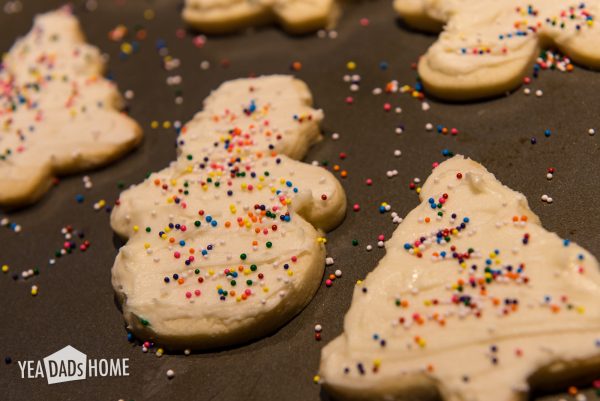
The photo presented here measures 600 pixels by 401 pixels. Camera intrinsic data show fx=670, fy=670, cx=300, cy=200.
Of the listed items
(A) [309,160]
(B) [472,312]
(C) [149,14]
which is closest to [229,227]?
(A) [309,160]

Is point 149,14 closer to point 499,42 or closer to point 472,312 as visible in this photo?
point 499,42

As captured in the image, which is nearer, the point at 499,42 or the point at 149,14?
the point at 499,42

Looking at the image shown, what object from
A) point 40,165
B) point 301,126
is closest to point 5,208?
point 40,165

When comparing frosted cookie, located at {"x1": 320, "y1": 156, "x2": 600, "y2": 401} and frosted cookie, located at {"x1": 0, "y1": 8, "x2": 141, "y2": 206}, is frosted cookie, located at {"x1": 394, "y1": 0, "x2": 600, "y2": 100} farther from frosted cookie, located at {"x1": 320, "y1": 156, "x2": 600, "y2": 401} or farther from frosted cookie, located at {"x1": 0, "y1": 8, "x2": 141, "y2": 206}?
frosted cookie, located at {"x1": 0, "y1": 8, "x2": 141, "y2": 206}

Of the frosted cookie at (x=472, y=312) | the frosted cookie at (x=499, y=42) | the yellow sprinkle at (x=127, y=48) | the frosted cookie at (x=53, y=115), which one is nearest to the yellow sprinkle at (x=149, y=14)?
the yellow sprinkle at (x=127, y=48)

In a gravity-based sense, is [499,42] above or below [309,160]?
above
